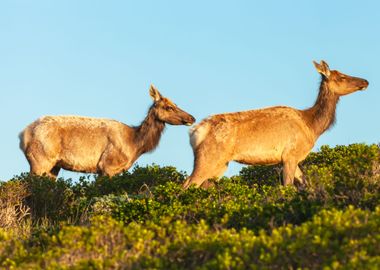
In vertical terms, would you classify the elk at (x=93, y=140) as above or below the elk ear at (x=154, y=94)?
below

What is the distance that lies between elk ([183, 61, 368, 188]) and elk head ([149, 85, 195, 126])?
4.52 meters

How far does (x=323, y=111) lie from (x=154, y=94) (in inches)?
218

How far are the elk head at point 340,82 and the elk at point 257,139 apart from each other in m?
0.68

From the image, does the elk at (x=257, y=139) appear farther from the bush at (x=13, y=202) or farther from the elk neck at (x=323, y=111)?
the bush at (x=13, y=202)

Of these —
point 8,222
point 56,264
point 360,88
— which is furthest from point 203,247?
point 360,88

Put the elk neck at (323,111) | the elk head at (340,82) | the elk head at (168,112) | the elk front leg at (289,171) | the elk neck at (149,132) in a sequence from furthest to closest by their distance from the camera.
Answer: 1. the elk neck at (149,132)
2. the elk head at (168,112)
3. the elk head at (340,82)
4. the elk neck at (323,111)
5. the elk front leg at (289,171)

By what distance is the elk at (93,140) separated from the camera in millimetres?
19375

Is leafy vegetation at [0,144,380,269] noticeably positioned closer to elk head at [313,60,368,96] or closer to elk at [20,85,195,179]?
elk head at [313,60,368,96]

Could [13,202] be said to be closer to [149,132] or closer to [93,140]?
[93,140]

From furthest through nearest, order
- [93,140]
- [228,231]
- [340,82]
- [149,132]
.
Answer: [149,132] < [93,140] < [340,82] < [228,231]

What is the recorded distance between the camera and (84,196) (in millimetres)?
16531

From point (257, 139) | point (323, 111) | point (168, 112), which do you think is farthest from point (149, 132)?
point (257, 139)

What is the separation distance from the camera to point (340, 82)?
55.6 feet

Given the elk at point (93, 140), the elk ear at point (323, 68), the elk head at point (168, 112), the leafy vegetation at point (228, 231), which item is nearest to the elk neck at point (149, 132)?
the elk at point (93, 140)
